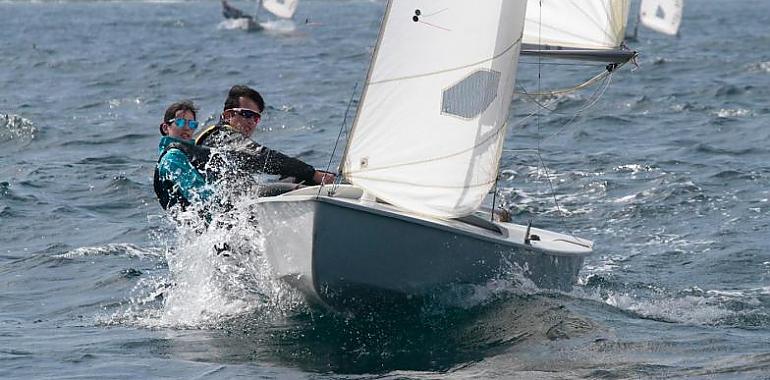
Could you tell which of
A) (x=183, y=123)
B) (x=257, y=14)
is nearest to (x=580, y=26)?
(x=183, y=123)

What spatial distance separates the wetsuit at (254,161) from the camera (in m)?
8.41

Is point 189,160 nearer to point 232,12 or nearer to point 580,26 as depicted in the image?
point 580,26

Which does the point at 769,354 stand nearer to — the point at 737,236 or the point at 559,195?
the point at 737,236

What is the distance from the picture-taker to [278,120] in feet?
65.0

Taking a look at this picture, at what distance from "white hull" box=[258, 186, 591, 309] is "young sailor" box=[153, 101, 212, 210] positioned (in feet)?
2.47

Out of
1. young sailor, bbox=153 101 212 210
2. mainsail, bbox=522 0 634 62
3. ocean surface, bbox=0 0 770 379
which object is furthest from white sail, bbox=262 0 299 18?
young sailor, bbox=153 101 212 210

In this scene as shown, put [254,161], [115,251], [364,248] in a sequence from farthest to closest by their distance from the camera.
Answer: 1. [115,251]
2. [254,161]
3. [364,248]

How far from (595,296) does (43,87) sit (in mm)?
18504

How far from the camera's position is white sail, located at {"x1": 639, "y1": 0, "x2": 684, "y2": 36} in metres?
41.7

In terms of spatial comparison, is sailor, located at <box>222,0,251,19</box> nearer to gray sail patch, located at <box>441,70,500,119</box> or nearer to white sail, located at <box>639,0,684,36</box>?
white sail, located at <box>639,0,684,36</box>

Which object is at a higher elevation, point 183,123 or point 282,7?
point 282,7

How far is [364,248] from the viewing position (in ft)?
24.5

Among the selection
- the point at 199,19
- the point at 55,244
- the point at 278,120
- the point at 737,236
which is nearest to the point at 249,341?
the point at 55,244

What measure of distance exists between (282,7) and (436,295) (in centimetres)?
3919
